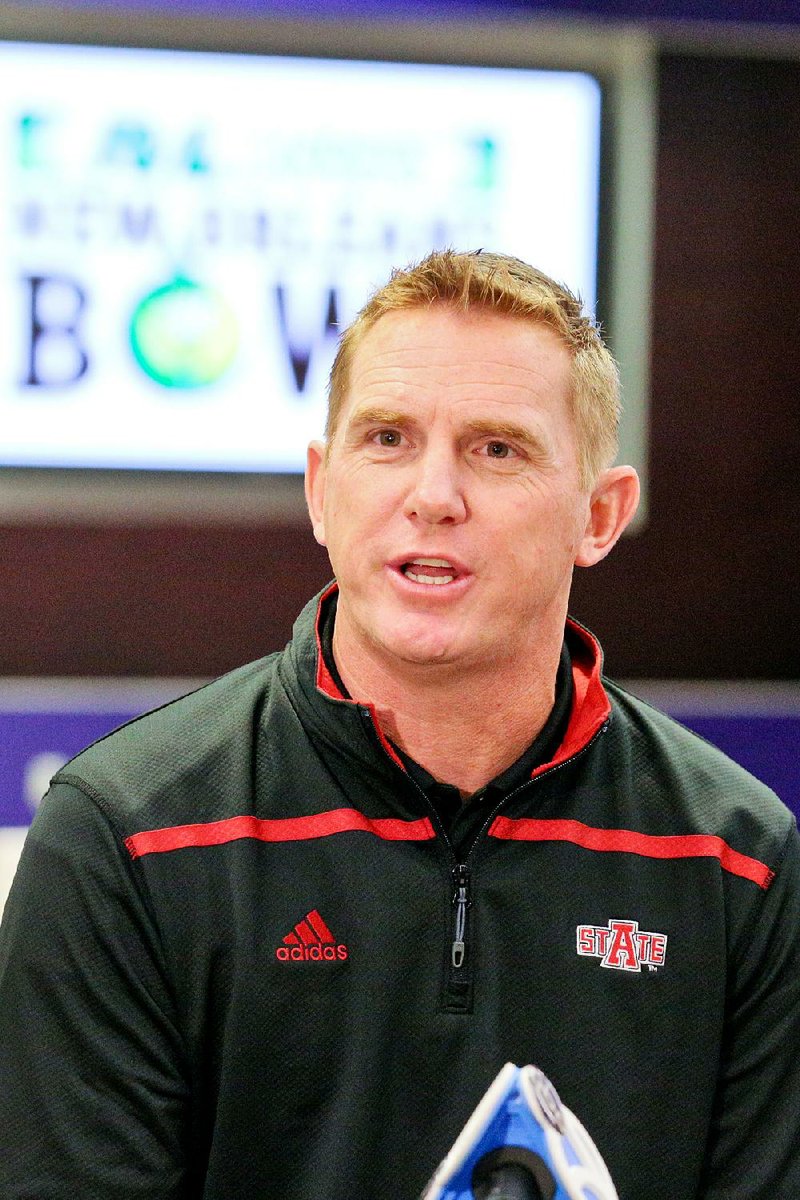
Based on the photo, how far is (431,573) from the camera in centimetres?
127

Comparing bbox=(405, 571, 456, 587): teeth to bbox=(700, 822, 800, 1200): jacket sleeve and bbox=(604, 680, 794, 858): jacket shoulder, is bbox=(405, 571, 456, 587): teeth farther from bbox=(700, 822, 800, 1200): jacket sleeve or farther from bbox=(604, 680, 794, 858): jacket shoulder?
bbox=(700, 822, 800, 1200): jacket sleeve

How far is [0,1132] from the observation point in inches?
44.3

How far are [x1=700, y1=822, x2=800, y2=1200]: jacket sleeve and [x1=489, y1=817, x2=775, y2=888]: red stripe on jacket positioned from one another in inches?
1.2

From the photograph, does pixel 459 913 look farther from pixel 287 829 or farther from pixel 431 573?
pixel 431 573

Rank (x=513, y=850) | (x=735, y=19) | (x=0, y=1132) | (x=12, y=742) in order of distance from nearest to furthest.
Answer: (x=0, y=1132) < (x=513, y=850) < (x=12, y=742) < (x=735, y=19)

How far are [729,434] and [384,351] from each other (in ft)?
5.61

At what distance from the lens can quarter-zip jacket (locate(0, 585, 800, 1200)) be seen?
1.17 metres

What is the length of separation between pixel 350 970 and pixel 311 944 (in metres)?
0.04

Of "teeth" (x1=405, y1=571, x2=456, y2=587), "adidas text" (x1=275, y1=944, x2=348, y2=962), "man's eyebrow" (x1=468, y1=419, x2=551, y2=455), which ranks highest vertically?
"man's eyebrow" (x1=468, y1=419, x2=551, y2=455)

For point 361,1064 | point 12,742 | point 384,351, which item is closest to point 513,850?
point 361,1064

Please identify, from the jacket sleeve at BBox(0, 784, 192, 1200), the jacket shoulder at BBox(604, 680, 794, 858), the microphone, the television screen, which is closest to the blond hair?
the jacket shoulder at BBox(604, 680, 794, 858)

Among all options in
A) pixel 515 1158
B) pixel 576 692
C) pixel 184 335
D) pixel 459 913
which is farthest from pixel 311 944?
pixel 184 335

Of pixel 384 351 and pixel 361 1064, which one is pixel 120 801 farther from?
pixel 384 351

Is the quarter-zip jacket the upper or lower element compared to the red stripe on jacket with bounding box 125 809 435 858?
lower
